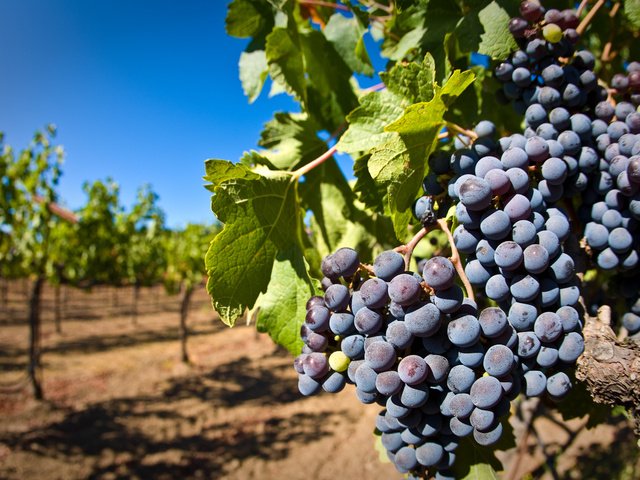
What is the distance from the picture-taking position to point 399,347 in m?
0.92

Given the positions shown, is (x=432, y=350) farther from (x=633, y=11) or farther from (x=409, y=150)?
(x=633, y=11)

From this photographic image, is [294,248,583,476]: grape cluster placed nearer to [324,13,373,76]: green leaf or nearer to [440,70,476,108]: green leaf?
[440,70,476,108]: green leaf

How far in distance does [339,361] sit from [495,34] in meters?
1.00

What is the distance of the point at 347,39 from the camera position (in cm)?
173

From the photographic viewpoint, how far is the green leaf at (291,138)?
5.69ft

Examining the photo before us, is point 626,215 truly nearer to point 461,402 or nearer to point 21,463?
point 461,402

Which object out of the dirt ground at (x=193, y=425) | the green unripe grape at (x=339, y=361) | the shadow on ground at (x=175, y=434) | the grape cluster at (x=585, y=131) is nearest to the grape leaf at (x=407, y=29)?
the grape cluster at (x=585, y=131)

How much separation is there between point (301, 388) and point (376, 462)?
24.5 ft

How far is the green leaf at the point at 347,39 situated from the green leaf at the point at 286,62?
0.23 m

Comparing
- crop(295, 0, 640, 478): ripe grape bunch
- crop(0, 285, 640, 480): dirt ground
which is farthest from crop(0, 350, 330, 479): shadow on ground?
crop(295, 0, 640, 478): ripe grape bunch

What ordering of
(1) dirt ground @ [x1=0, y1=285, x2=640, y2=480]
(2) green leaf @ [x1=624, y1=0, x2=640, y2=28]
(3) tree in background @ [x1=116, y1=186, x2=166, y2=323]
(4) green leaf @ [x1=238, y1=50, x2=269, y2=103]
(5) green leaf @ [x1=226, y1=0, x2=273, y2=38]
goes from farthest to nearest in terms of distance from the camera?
1. (3) tree in background @ [x1=116, y1=186, x2=166, y2=323]
2. (1) dirt ground @ [x1=0, y1=285, x2=640, y2=480]
3. (4) green leaf @ [x1=238, y1=50, x2=269, y2=103]
4. (5) green leaf @ [x1=226, y1=0, x2=273, y2=38]
5. (2) green leaf @ [x1=624, y1=0, x2=640, y2=28]

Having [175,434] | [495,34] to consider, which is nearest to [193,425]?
[175,434]

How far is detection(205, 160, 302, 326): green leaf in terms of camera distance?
3.82ft

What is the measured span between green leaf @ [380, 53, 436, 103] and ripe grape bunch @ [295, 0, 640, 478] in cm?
17
